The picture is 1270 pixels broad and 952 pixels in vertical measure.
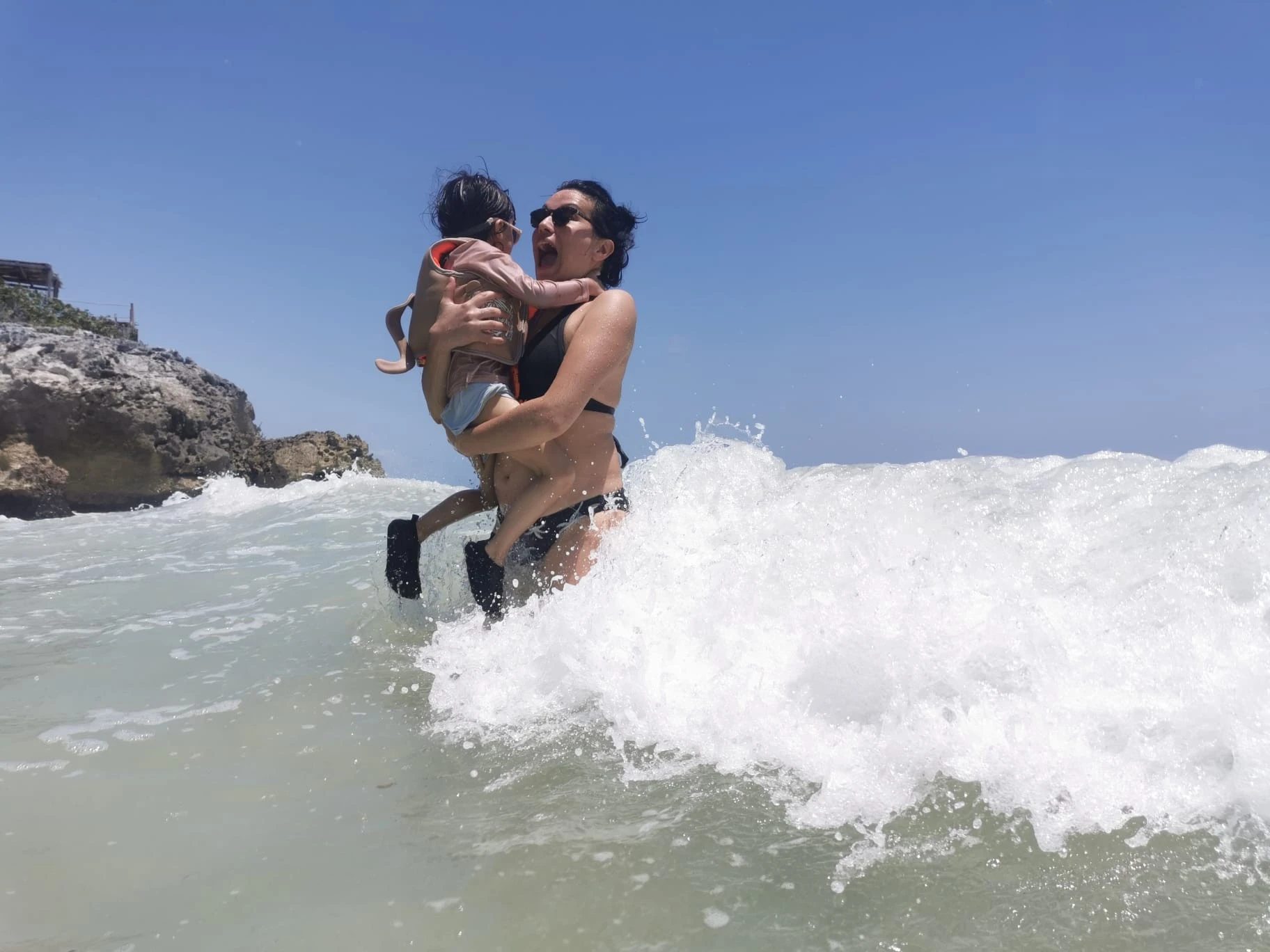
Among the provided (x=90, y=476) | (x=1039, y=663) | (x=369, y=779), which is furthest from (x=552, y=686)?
(x=90, y=476)

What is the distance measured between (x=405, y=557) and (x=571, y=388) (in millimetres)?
1166

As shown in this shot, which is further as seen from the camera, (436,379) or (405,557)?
(405,557)

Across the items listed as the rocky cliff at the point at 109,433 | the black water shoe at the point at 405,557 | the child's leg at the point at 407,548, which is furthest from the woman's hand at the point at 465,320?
the rocky cliff at the point at 109,433

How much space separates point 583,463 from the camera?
337 centimetres

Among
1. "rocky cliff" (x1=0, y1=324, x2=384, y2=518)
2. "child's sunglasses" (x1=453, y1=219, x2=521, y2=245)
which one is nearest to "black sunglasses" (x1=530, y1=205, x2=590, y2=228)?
"child's sunglasses" (x1=453, y1=219, x2=521, y2=245)

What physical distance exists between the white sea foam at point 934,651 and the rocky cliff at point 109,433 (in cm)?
1060

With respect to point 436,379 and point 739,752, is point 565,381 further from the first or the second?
point 739,752

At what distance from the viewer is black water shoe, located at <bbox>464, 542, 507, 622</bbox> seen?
327 cm

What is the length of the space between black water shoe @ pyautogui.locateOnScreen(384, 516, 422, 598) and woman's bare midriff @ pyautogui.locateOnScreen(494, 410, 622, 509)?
0.44 m

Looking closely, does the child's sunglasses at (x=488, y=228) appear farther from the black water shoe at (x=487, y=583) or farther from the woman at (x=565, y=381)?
the black water shoe at (x=487, y=583)

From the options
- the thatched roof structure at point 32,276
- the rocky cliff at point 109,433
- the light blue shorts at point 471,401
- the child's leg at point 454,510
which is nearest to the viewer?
the light blue shorts at point 471,401

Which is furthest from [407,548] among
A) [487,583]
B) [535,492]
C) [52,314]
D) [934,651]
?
[52,314]

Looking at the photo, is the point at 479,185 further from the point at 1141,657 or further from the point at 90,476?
the point at 90,476

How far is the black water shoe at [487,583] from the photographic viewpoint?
10.7 ft
